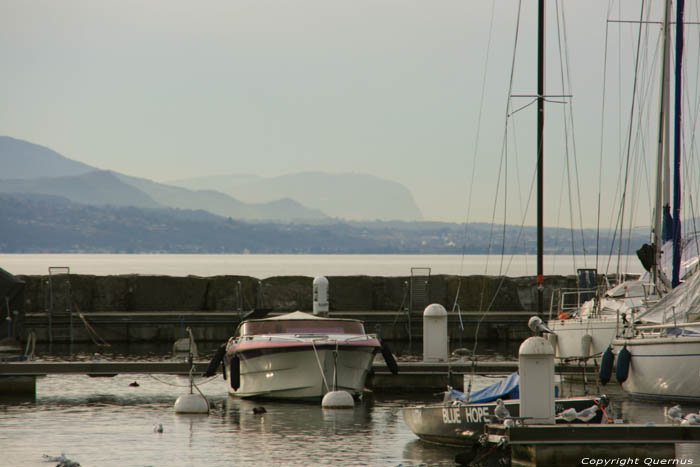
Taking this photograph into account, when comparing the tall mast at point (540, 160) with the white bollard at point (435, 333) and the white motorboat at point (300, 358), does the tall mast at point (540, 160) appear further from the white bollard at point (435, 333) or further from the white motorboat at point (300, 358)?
the white motorboat at point (300, 358)

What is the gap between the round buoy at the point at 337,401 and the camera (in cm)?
2228

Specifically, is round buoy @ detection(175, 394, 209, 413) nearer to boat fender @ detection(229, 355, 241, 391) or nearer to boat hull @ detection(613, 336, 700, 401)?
boat fender @ detection(229, 355, 241, 391)

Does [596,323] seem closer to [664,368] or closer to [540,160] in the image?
[664,368]

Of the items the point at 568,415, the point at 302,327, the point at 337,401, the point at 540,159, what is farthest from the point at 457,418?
the point at 540,159

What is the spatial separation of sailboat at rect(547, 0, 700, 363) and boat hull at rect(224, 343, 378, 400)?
5.75 m

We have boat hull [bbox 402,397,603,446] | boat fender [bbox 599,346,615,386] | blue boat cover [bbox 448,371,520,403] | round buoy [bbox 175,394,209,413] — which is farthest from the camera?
boat fender [bbox 599,346,615,386]

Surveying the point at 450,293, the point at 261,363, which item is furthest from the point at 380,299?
the point at 261,363

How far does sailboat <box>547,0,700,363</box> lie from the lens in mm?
26609

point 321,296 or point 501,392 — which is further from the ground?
point 321,296

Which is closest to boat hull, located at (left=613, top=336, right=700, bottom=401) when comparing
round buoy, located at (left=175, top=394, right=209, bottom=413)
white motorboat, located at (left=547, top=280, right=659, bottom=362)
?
white motorboat, located at (left=547, top=280, right=659, bottom=362)

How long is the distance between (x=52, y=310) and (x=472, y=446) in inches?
1001

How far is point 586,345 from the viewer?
2716cm

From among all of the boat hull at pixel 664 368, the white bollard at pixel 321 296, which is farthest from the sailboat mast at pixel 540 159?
the boat hull at pixel 664 368

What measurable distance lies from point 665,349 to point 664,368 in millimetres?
413
